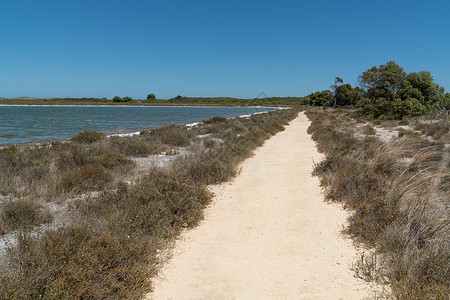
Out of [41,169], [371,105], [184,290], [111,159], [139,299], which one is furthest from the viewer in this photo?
[371,105]

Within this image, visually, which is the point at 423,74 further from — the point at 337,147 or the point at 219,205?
the point at 219,205

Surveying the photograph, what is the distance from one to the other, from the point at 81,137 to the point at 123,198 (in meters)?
10.2

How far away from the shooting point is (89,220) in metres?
4.20

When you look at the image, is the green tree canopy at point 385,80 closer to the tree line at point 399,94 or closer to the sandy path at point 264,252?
the tree line at point 399,94

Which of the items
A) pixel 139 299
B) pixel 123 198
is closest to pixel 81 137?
pixel 123 198

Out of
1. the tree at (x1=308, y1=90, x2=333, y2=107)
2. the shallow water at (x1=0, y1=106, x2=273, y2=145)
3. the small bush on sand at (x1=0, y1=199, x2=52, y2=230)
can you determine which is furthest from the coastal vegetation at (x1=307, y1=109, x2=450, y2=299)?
the tree at (x1=308, y1=90, x2=333, y2=107)

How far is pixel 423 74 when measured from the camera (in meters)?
26.7

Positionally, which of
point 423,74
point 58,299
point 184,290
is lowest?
point 184,290

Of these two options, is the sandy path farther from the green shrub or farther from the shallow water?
the shallow water

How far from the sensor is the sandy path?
10.5 feet

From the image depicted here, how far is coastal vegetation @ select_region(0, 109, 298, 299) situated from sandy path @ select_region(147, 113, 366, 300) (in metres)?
0.38

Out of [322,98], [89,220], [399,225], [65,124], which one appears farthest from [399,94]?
[322,98]

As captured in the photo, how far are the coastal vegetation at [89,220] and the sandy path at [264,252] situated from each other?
0.38 m

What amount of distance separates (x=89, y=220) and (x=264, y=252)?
287 cm
